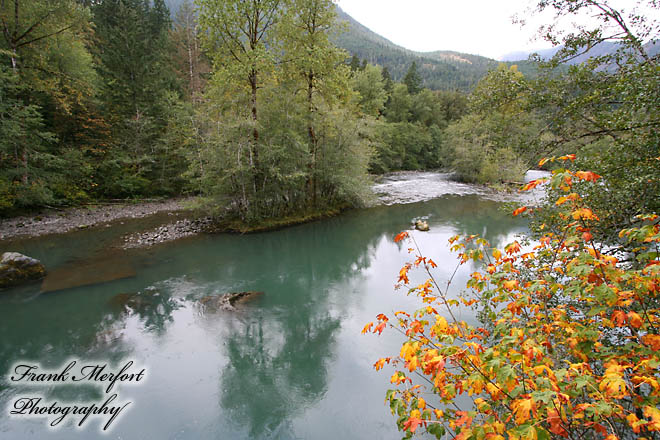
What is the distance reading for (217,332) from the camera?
7297mm

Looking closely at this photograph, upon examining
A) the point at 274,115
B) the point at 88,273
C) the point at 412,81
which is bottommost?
the point at 88,273

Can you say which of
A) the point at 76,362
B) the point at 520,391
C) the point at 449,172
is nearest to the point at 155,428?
the point at 76,362

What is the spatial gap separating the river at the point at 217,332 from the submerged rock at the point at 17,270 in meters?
0.41

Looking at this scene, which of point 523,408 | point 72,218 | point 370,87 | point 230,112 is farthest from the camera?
point 370,87

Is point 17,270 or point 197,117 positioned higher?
point 197,117

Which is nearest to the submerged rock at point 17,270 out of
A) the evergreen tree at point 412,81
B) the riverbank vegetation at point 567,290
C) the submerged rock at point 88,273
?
the submerged rock at point 88,273

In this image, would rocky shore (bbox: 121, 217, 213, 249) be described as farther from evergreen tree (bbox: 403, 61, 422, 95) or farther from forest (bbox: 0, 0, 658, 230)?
evergreen tree (bbox: 403, 61, 422, 95)

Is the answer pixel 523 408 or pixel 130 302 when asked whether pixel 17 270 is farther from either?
pixel 523 408

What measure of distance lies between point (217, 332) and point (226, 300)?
1.40 m

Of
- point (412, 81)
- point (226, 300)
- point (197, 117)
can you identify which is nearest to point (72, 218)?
Result: point (197, 117)

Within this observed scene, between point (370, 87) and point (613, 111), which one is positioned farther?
point (370, 87)

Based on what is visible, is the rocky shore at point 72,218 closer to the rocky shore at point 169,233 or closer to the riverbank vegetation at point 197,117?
the riverbank vegetation at point 197,117

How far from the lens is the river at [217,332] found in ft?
16.5

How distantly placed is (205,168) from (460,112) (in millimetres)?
51925
